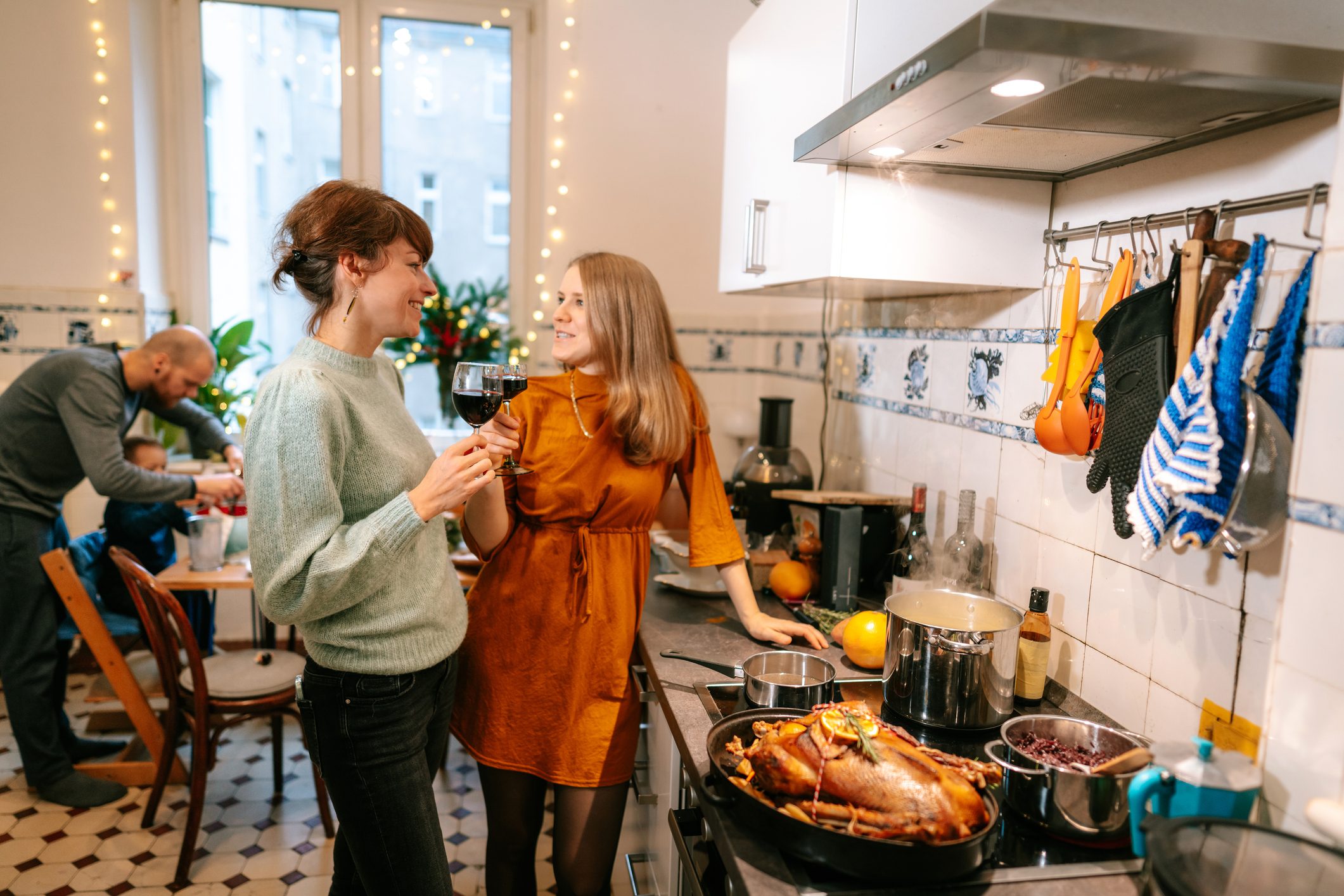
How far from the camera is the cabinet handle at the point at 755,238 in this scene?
2.04 meters

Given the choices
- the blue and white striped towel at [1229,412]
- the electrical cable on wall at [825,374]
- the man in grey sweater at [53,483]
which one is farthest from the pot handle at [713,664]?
the man in grey sweater at [53,483]

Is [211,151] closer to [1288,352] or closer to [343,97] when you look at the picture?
[343,97]

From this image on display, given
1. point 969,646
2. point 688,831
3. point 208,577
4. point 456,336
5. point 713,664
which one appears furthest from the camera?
point 456,336

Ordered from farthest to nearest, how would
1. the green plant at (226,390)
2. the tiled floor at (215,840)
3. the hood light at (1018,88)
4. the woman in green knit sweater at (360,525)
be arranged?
the green plant at (226,390)
the tiled floor at (215,840)
the woman in green knit sweater at (360,525)
the hood light at (1018,88)

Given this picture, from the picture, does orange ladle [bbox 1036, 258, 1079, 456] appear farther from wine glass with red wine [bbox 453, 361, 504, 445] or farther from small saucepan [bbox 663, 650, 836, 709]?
wine glass with red wine [bbox 453, 361, 504, 445]

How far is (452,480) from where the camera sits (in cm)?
140

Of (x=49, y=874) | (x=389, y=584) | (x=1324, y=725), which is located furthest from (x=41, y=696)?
(x=1324, y=725)

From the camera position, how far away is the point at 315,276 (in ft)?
4.93

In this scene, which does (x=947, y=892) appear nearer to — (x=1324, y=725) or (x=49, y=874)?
(x=1324, y=725)

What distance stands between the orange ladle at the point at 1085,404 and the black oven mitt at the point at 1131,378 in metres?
0.06

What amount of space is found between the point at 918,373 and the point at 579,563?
0.94 metres

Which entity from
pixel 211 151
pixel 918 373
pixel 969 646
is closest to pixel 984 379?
pixel 918 373

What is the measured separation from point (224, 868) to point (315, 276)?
1779 millimetres

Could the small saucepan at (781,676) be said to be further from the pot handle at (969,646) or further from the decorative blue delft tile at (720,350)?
the decorative blue delft tile at (720,350)
